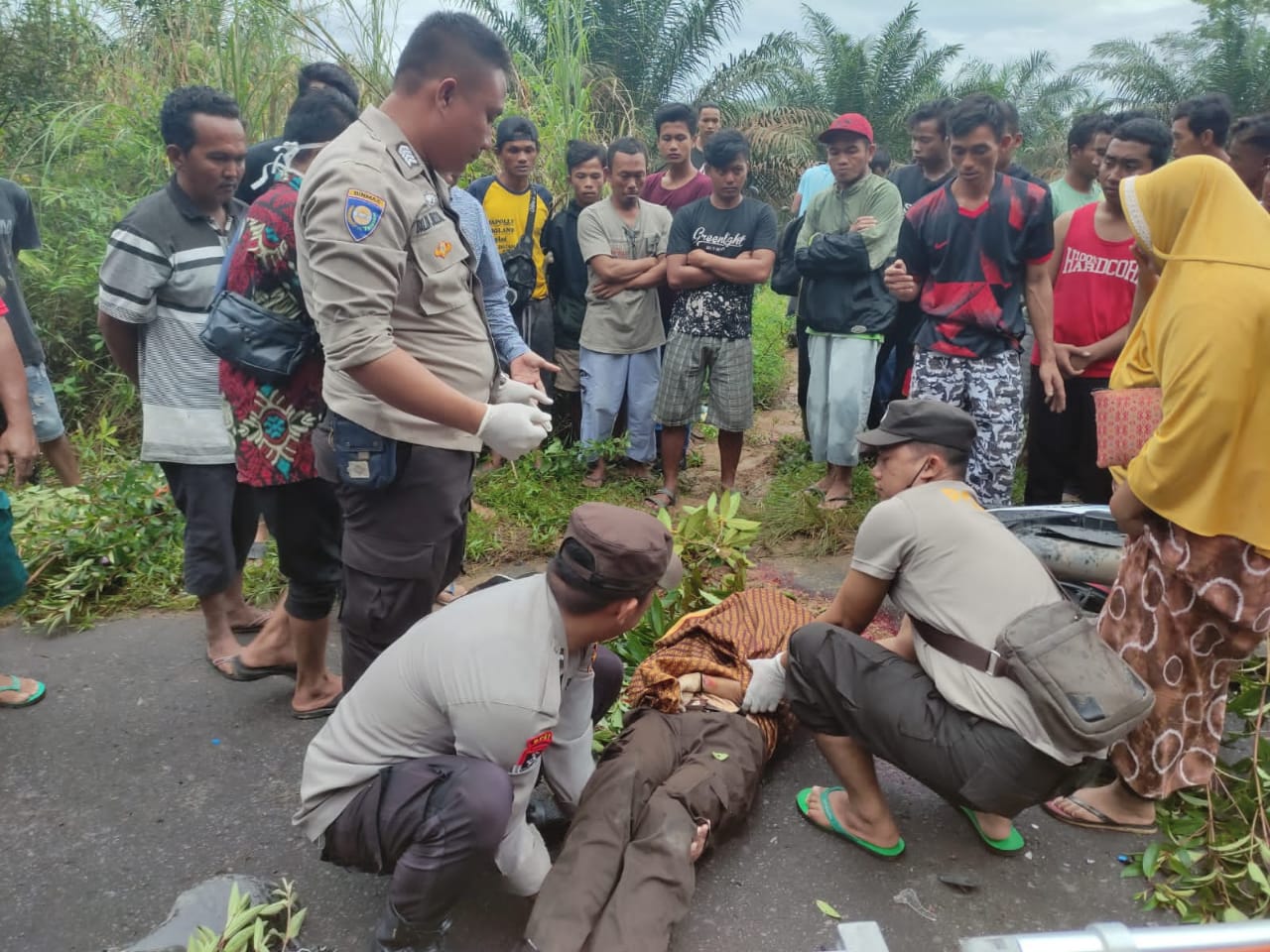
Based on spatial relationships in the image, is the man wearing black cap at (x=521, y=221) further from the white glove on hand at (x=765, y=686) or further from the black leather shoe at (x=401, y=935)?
the black leather shoe at (x=401, y=935)

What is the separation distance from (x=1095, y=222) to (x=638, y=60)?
1447 centimetres

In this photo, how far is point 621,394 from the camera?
534cm

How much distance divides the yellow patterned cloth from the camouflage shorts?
4.55 ft

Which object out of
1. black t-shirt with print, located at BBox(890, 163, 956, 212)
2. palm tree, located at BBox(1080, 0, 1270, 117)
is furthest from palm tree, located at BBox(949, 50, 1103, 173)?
black t-shirt with print, located at BBox(890, 163, 956, 212)

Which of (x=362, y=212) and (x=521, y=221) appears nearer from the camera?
(x=362, y=212)

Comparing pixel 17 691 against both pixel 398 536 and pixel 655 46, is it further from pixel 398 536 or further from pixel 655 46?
pixel 655 46

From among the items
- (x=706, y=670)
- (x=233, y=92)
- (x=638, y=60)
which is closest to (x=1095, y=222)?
(x=706, y=670)

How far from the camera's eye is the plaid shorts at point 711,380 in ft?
16.4

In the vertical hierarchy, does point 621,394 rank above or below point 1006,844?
above

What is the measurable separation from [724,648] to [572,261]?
10.3 feet

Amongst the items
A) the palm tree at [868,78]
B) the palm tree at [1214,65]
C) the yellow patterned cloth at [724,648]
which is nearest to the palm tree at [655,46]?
the palm tree at [868,78]

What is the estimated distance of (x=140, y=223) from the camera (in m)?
2.92

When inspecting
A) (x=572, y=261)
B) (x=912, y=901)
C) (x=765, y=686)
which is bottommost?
(x=912, y=901)

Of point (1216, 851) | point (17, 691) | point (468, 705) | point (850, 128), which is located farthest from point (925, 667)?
point (850, 128)
